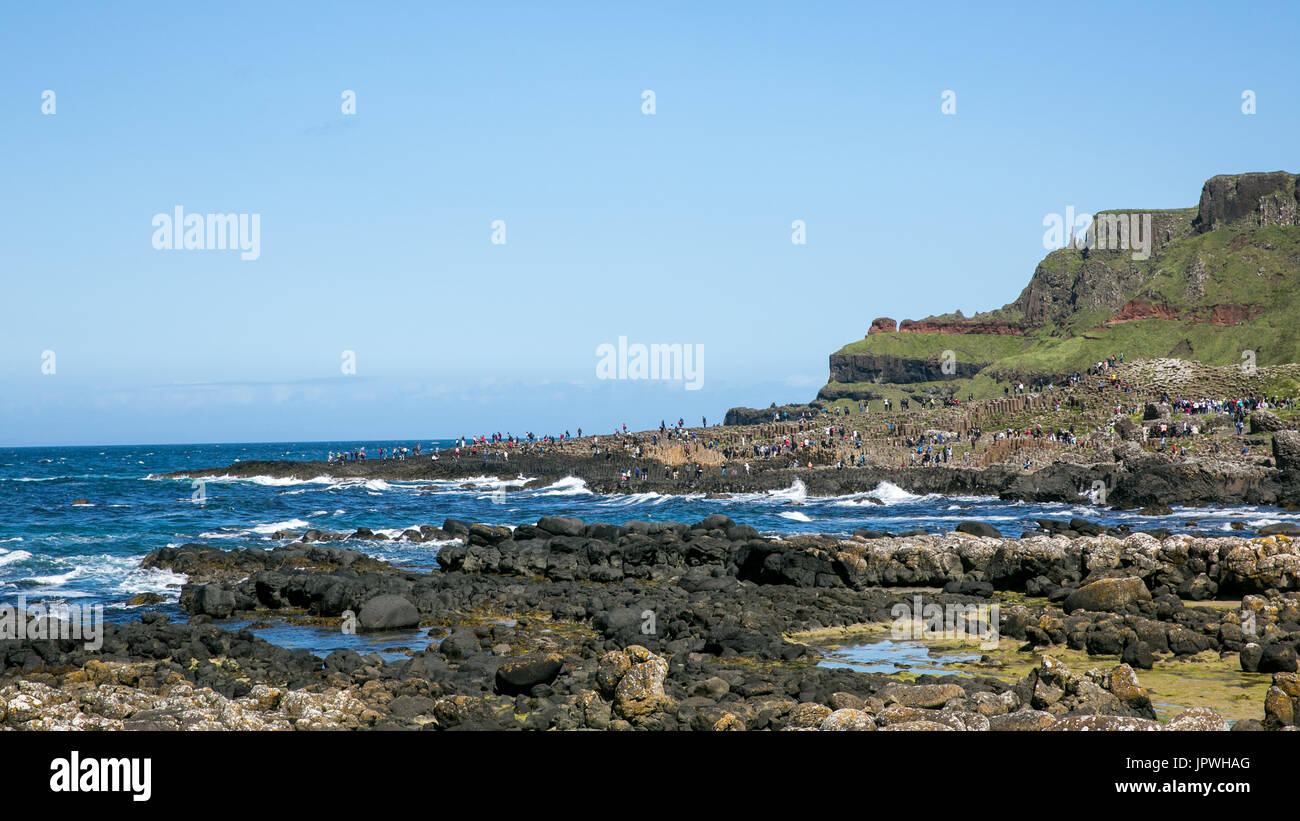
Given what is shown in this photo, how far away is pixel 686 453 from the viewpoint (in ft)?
317

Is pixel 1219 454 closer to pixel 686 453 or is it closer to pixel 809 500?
pixel 809 500

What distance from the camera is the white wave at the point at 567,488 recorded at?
82.8 meters

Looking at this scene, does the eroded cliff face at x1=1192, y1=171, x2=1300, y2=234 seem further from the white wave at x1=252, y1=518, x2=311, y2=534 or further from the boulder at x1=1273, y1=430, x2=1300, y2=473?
the white wave at x1=252, y1=518, x2=311, y2=534

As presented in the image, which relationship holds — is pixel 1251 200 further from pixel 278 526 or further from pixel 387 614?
pixel 387 614

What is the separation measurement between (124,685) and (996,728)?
46.4ft

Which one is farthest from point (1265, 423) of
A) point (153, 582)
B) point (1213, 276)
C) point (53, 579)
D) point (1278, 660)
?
point (1213, 276)

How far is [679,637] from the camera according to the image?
22.6m

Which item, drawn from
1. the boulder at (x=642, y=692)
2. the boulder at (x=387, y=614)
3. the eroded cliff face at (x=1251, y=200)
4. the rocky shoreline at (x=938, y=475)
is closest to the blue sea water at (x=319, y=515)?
the boulder at (x=387, y=614)

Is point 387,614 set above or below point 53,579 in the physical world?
above

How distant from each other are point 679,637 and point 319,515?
143ft

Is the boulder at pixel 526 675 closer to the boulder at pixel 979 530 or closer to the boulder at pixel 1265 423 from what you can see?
the boulder at pixel 979 530

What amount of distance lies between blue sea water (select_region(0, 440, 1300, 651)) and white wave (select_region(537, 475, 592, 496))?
16cm

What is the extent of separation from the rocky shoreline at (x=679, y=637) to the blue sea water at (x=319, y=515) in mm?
3179
